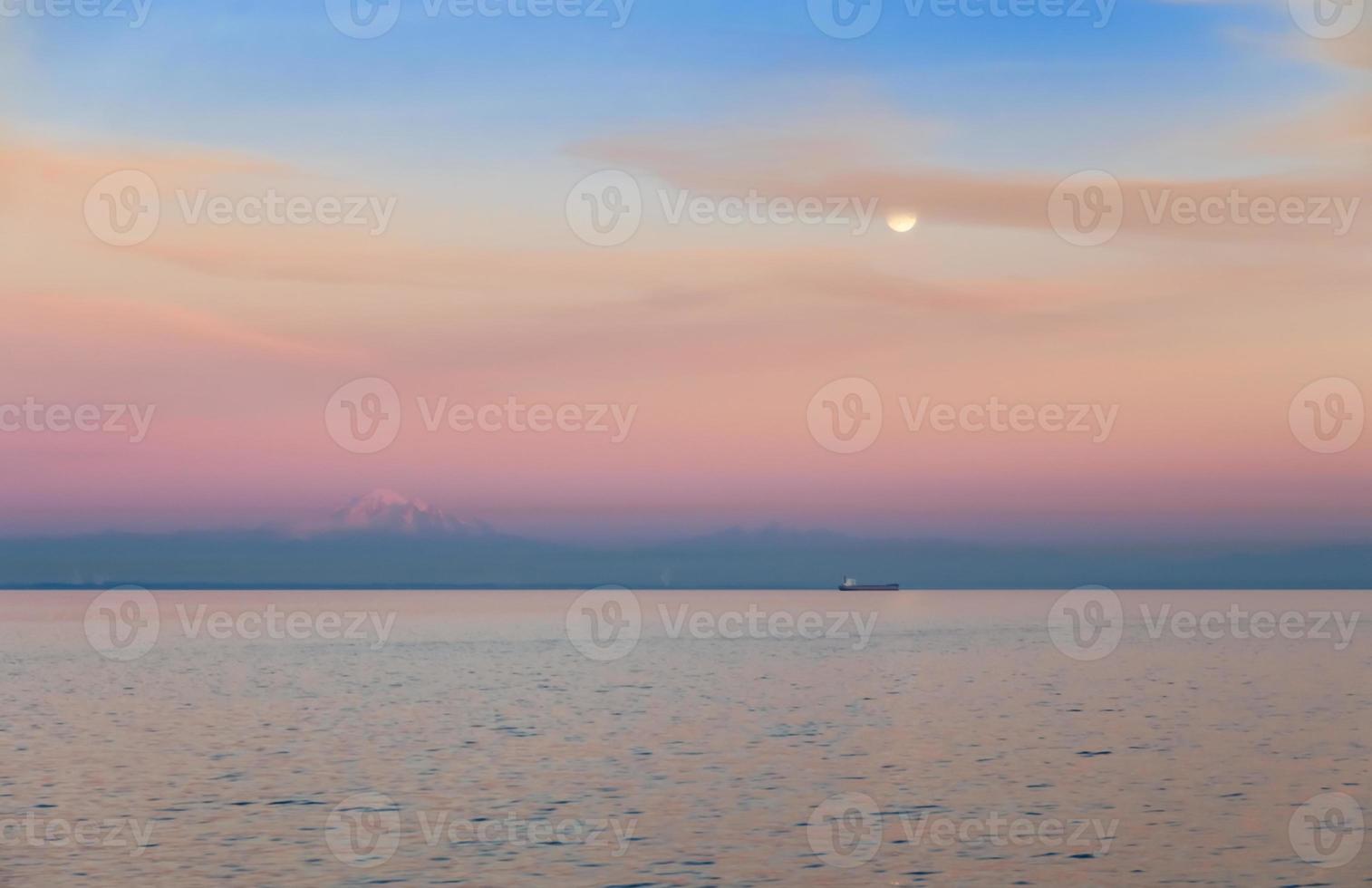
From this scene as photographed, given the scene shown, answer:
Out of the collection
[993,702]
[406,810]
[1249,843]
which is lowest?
[1249,843]

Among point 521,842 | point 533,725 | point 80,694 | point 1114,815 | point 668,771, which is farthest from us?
point 80,694

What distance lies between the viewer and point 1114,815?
51.3 meters

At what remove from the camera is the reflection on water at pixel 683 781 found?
4344cm

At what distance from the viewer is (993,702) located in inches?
3809

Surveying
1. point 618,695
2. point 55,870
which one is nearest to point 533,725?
point 618,695

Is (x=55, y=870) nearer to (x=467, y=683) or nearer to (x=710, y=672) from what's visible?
(x=467, y=683)

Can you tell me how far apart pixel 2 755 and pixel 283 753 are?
42.1 feet

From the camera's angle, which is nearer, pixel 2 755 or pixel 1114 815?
pixel 1114 815

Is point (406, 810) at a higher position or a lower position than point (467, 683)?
lower

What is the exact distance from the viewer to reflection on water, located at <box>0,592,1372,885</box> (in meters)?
43.4

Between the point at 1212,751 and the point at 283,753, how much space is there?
1783 inches

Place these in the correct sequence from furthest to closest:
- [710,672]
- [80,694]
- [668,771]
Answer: [710,672] → [80,694] → [668,771]

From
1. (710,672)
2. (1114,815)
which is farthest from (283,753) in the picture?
(710,672)

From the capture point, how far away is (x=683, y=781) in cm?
5847
